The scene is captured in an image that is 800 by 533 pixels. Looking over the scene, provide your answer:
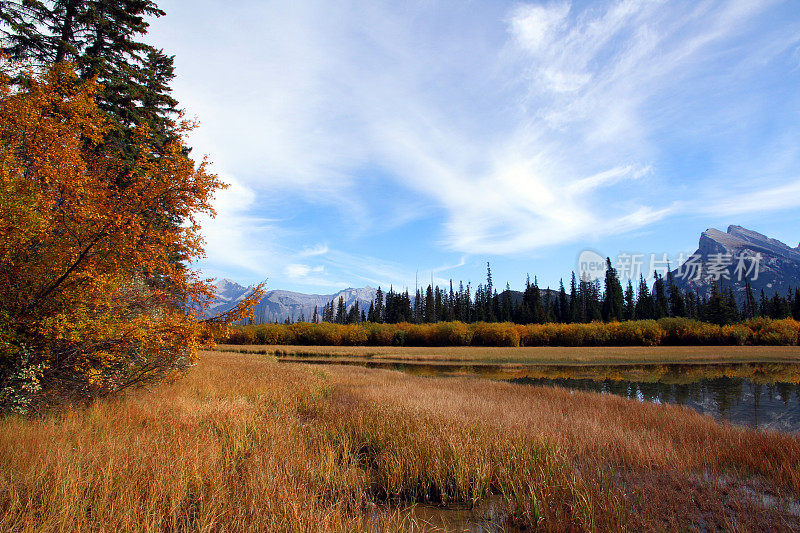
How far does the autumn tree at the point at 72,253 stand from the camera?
6723 millimetres

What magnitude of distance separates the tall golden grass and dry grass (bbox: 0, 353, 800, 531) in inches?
2573

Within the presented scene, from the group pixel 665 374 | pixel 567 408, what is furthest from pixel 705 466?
pixel 665 374

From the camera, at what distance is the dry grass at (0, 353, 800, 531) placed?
14.2 feet

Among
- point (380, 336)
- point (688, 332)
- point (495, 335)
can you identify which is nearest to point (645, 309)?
point (688, 332)

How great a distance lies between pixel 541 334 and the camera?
7375 cm

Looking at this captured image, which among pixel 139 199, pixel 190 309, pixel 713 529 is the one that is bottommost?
pixel 713 529

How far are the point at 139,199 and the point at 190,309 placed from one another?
110 inches

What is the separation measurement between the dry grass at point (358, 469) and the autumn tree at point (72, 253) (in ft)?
3.94

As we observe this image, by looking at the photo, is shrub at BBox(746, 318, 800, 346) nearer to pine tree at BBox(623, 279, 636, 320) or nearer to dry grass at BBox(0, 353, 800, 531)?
pine tree at BBox(623, 279, 636, 320)

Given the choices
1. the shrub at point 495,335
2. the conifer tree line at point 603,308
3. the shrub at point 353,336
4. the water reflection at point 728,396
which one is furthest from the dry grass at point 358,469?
the conifer tree line at point 603,308

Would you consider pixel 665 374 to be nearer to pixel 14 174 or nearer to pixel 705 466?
pixel 705 466

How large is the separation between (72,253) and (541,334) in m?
77.2

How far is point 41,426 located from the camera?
21.1ft

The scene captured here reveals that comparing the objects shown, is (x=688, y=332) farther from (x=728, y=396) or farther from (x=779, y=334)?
(x=728, y=396)
